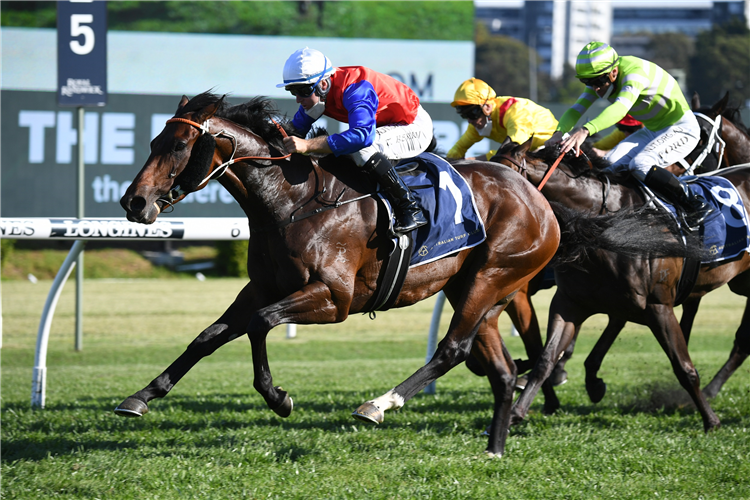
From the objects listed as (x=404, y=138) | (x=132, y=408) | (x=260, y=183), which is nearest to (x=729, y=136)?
(x=404, y=138)

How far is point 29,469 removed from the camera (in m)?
3.74

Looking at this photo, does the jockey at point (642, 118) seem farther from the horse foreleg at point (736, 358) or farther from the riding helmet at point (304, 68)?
the riding helmet at point (304, 68)

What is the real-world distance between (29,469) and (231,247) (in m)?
14.7

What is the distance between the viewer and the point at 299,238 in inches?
146

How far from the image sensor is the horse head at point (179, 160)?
346cm

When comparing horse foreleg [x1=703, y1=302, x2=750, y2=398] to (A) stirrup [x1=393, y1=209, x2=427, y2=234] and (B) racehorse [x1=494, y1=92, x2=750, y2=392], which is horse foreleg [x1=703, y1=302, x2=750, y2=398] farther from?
(A) stirrup [x1=393, y1=209, x2=427, y2=234]

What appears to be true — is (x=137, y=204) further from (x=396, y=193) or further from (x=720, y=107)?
(x=720, y=107)

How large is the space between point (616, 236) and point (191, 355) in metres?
2.48

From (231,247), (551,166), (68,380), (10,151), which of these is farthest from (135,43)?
(551,166)

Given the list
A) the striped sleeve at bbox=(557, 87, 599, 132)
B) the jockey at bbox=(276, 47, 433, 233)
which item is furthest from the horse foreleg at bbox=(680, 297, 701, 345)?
the jockey at bbox=(276, 47, 433, 233)

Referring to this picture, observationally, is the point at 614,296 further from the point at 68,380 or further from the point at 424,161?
the point at 68,380

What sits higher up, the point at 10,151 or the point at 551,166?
the point at 551,166

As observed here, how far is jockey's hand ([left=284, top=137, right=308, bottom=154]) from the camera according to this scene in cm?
371

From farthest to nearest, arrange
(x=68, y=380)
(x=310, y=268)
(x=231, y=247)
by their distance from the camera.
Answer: (x=231, y=247)
(x=68, y=380)
(x=310, y=268)
